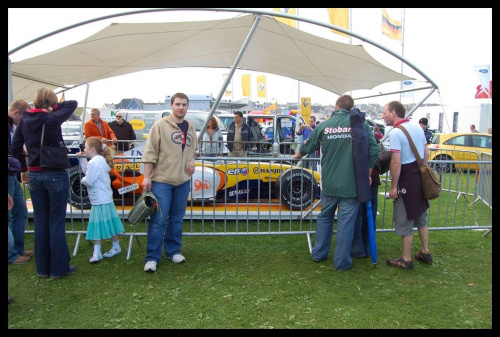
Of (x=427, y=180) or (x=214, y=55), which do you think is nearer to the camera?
(x=427, y=180)

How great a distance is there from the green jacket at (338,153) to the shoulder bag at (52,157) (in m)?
2.66

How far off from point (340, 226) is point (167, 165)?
2.09 meters

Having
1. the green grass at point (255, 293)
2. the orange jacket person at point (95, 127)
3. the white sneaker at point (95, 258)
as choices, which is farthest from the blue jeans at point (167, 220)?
the orange jacket person at point (95, 127)

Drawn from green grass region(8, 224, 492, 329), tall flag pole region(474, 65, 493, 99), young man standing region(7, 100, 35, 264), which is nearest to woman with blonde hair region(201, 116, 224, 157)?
green grass region(8, 224, 492, 329)

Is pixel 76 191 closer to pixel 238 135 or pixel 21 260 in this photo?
pixel 21 260

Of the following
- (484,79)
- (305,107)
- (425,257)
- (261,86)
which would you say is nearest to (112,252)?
(425,257)

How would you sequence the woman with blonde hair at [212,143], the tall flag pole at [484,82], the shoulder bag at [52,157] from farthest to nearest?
the tall flag pole at [484,82] < the woman with blonde hair at [212,143] < the shoulder bag at [52,157]

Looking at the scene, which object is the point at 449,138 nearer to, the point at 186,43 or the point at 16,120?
the point at 186,43

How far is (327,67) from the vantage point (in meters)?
6.49

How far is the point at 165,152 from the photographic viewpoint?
406 cm

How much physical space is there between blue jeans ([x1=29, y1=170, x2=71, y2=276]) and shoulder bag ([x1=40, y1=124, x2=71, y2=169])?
9 cm

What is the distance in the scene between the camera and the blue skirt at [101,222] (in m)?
4.29

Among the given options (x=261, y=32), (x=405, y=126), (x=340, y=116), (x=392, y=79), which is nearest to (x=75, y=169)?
(x=261, y=32)

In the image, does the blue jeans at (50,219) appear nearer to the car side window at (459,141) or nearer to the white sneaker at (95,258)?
the white sneaker at (95,258)
